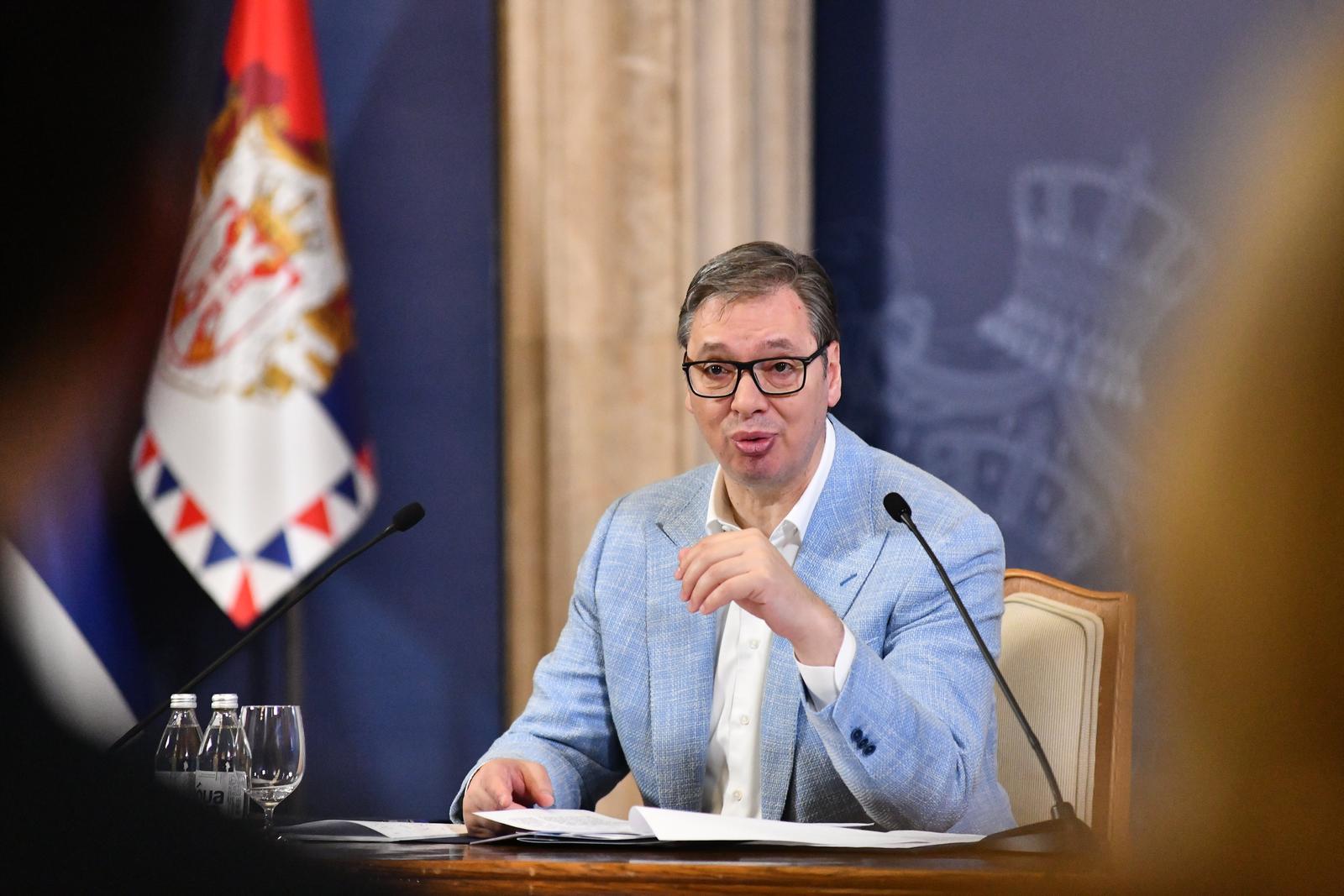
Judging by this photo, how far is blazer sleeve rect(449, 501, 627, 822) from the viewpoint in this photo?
79.9 inches

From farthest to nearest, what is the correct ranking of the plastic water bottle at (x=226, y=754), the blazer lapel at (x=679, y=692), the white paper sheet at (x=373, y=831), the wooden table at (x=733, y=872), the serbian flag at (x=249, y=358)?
the serbian flag at (x=249, y=358), the blazer lapel at (x=679, y=692), the plastic water bottle at (x=226, y=754), the white paper sheet at (x=373, y=831), the wooden table at (x=733, y=872)

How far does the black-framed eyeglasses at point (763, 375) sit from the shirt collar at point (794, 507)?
0.50 ft

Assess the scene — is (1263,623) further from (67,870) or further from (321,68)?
(321,68)

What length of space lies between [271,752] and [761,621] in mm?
715

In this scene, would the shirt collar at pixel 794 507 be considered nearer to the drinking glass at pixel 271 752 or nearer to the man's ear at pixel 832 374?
the man's ear at pixel 832 374

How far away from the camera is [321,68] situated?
11.6ft

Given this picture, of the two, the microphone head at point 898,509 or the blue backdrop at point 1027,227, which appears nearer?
the microphone head at point 898,509

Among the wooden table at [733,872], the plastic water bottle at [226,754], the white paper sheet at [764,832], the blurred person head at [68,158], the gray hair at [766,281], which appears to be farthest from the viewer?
the gray hair at [766,281]

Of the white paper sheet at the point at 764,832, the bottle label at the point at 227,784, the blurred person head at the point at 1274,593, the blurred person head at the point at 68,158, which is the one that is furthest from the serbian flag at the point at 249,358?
the blurred person head at the point at 68,158

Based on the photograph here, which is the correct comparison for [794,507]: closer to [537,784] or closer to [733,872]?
[537,784]

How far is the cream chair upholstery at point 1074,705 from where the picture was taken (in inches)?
86.2

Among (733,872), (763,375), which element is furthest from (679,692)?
(733,872)

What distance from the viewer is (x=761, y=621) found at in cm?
206

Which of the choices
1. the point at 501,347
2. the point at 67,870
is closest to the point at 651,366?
the point at 501,347
